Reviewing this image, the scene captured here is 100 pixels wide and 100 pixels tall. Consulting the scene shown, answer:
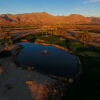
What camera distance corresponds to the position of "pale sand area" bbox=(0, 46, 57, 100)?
66.3 feet

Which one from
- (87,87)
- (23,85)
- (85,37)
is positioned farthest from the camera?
(85,37)

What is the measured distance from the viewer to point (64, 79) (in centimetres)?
2717

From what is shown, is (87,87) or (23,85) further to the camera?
(23,85)

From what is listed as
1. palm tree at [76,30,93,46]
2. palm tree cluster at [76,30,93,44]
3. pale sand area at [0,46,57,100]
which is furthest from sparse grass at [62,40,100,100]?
palm tree cluster at [76,30,93,44]

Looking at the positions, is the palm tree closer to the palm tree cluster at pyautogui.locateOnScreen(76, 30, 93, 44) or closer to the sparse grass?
the palm tree cluster at pyautogui.locateOnScreen(76, 30, 93, 44)

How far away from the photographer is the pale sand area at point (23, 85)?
20203mm

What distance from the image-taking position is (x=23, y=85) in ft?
77.0

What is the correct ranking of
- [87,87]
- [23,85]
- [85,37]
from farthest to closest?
1. [85,37]
2. [23,85]
3. [87,87]

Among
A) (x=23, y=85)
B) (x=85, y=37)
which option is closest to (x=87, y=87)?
(x=23, y=85)

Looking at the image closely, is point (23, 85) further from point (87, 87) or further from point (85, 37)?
point (85, 37)

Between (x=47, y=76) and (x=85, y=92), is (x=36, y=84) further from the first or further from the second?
(x=85, y=92)

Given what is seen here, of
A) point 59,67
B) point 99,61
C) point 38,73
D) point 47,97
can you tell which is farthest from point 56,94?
point 99,61

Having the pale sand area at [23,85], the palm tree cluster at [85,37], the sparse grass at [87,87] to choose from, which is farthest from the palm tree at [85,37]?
the pale sand area at [23,85]

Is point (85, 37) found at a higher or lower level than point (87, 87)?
higher
